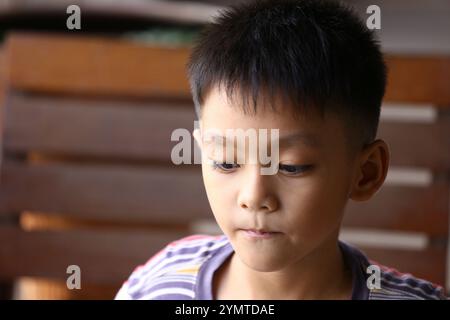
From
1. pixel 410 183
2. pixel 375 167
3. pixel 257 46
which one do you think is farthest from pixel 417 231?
pixel 257 46

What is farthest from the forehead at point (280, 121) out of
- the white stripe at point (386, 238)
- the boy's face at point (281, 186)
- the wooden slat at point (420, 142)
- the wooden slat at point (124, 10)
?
the wooden slat at point (124, 10)

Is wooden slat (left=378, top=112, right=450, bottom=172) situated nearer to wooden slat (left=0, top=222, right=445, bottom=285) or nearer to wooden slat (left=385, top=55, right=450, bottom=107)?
wooden slat (left=385, top=55, right=450, bottom=107)

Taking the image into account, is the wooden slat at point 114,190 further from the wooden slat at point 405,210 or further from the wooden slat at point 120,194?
the wooden slat at point 405,210

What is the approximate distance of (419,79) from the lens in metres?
1.05

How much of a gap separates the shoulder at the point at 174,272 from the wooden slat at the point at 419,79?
433mm

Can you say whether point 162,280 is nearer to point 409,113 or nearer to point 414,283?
point 414,283

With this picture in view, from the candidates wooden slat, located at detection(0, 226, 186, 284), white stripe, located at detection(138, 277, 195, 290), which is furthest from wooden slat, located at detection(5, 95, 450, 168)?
white stripe, located at detection(138, 277, 195, 290)

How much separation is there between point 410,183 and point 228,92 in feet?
1.95

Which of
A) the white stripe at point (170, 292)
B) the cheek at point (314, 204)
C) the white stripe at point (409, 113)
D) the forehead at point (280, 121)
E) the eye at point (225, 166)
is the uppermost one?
the white stripe at point (409, 113)

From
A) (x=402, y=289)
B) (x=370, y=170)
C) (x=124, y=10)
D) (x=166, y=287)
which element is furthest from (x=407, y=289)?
(x=124, y=10)

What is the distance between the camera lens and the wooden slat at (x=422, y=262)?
1072mm

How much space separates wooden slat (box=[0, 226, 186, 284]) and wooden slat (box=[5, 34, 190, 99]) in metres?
0.22

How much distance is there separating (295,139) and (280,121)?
18 millimetres

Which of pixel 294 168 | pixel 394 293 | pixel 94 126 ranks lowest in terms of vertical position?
pixel 394 293
